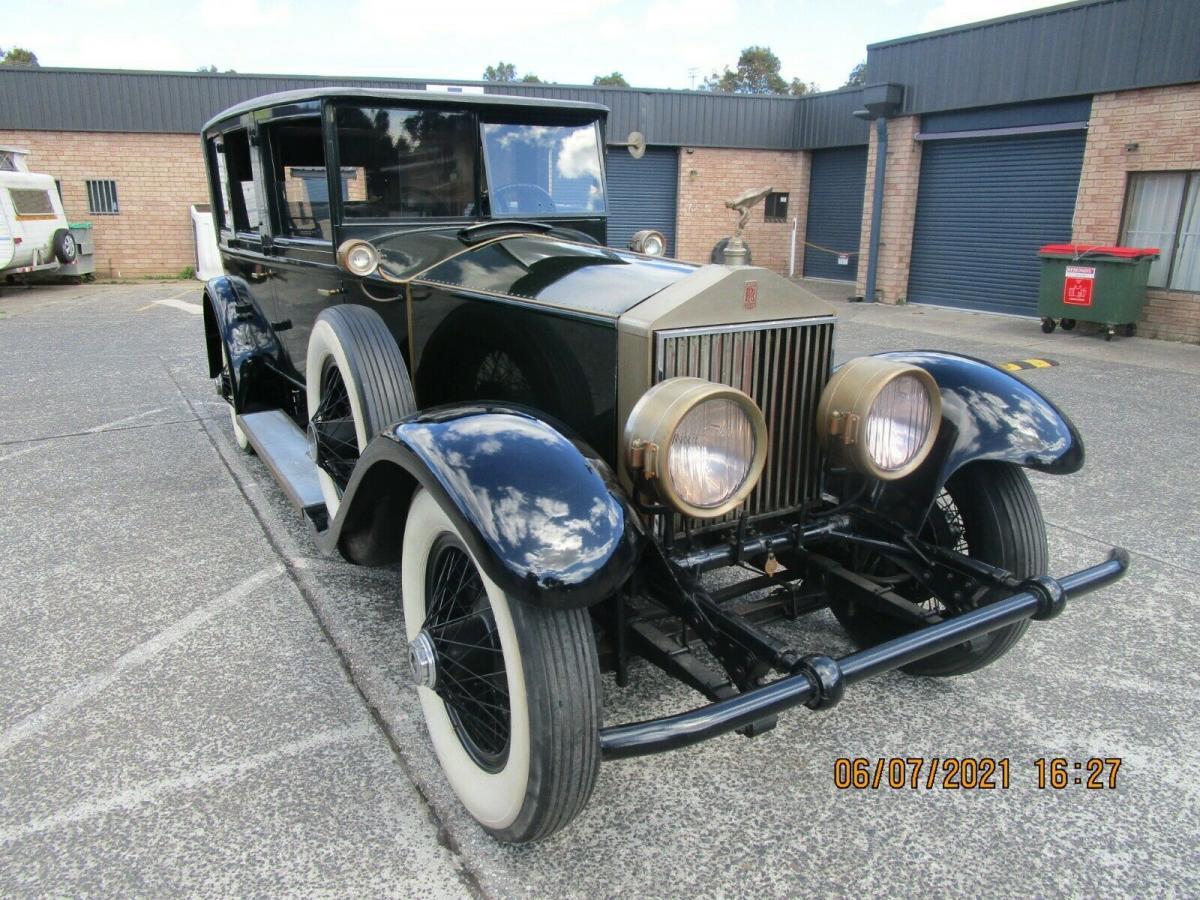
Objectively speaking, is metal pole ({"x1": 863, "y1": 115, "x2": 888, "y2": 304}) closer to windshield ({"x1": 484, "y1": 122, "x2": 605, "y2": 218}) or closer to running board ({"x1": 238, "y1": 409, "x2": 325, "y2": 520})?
windshield ({"x1": 484, "y1": 122, "x2": 605, "y2": 218})

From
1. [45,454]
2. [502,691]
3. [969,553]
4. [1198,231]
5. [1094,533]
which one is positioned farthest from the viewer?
[1198,231]

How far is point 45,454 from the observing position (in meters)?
5.12

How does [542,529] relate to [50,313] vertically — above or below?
above

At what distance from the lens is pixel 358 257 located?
298cm

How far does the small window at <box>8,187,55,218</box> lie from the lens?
40.4 ft

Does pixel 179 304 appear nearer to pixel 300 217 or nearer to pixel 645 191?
pixel 645 191

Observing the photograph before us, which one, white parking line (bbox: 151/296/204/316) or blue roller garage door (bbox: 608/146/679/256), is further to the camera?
blue roller garage door (bbox: 608/146/679/256)

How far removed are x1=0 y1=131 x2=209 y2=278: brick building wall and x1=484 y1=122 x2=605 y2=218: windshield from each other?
13.4m

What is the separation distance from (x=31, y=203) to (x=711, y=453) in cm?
1448

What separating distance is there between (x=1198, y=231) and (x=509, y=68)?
6556 cm

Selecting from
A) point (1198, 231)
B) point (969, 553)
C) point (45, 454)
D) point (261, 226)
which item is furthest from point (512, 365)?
point (1198, 231)

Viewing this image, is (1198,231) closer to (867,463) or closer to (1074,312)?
(1074,312)

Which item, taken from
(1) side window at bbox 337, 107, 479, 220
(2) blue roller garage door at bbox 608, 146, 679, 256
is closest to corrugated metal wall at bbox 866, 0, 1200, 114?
(2) blue roller garage door at bbox 608, 146, 679, 256

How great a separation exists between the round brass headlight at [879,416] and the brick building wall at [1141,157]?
29.5 feet
